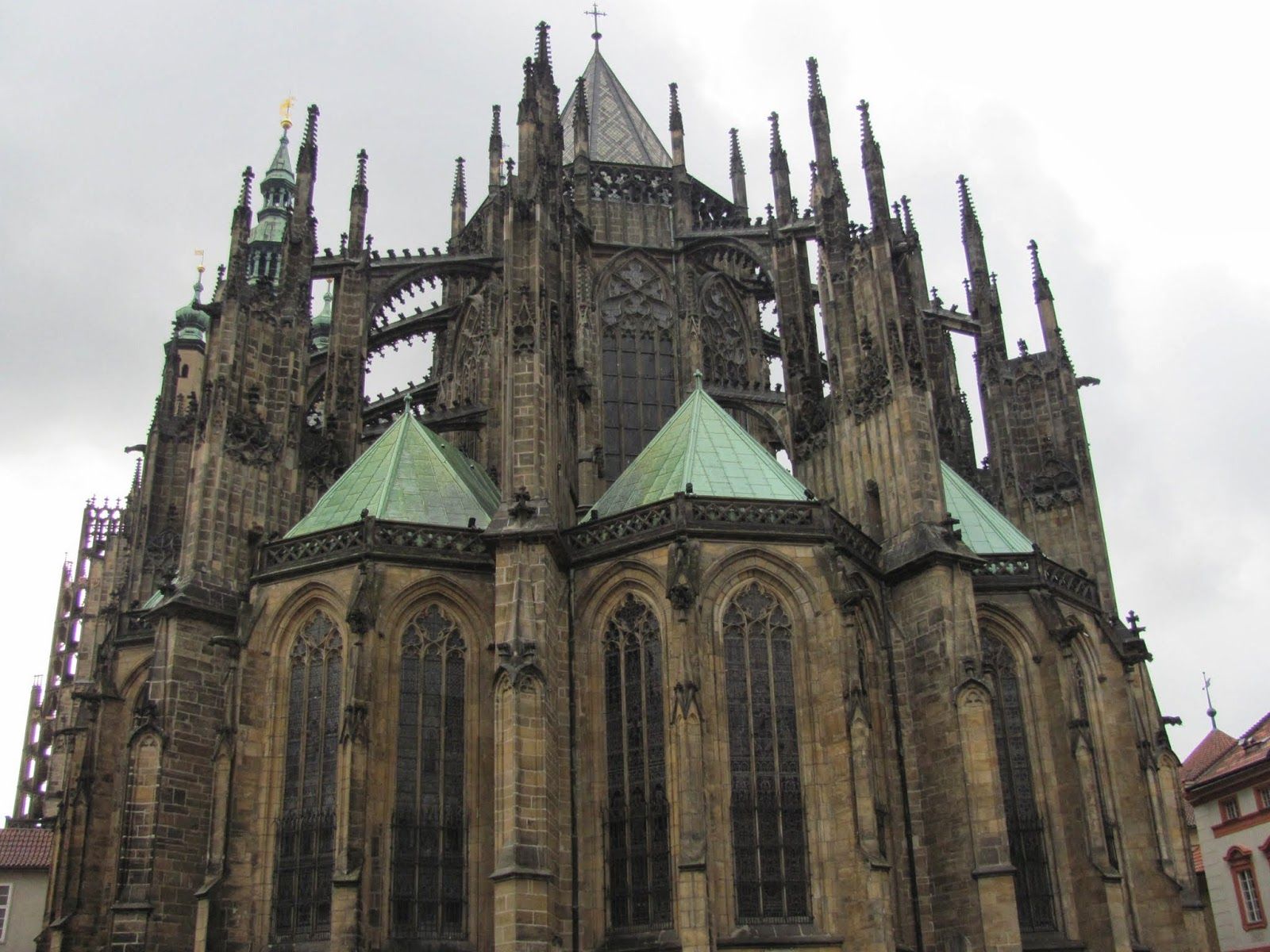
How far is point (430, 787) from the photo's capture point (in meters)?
25.1

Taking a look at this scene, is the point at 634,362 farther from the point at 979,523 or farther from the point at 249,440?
the point at 249,440

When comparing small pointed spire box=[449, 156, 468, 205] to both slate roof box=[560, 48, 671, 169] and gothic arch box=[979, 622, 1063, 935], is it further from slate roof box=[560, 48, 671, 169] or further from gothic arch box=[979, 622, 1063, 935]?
gothic arch box=[979, 622, 1063, 935]

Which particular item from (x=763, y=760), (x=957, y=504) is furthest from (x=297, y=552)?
(x=957, y=504)

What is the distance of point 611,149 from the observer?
41438 mm

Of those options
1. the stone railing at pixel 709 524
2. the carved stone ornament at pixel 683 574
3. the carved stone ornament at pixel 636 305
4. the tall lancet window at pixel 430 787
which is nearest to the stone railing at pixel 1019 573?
the stone railing at pixel 709 524

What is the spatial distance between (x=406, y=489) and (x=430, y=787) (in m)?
6.36

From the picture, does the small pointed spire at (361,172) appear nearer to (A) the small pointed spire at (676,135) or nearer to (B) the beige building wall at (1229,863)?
(A) the small pointed spire at (676,135)

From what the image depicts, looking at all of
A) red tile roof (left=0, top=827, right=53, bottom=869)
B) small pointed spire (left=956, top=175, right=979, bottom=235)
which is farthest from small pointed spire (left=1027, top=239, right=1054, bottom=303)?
red tile roof (left=0, top=827, right=53, bottom=869)

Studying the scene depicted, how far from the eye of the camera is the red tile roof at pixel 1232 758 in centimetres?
4019

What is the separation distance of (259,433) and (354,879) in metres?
10.6

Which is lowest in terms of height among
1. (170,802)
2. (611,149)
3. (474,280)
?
(170,802)

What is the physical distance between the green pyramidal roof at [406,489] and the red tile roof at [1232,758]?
24.3 m

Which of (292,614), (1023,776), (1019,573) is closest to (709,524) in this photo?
(1019,573)

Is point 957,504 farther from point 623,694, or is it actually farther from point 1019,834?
point 623,694
